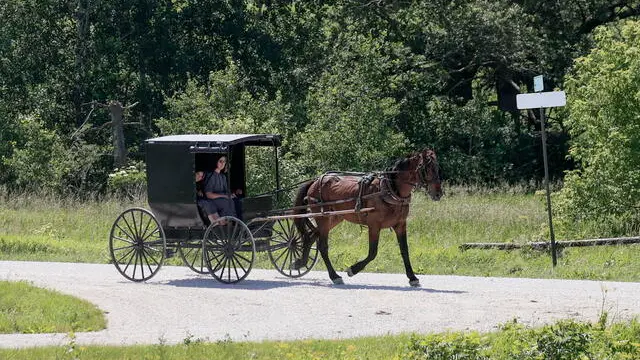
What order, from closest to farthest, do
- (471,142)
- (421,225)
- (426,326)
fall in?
(426,326)
(421,225)
(471,142)

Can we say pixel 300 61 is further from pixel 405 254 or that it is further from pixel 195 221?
pixel 405 254

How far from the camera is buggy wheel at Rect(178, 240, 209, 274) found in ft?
62.0

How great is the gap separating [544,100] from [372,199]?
10.6 feet

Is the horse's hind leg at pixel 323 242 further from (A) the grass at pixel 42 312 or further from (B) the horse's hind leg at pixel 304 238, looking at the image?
(A) the grass at pixel 42 312

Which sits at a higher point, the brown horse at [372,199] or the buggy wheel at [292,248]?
the brown horse at [372,199]

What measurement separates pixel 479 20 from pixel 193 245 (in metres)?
23.9

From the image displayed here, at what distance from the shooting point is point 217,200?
1864 cm

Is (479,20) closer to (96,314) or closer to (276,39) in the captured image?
(276,39)

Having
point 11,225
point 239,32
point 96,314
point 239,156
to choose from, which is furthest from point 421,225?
point 239,32

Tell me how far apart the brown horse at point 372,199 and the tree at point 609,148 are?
650cm

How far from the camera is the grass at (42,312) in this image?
45.2ft

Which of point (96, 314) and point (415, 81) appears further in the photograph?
point (415, 81)

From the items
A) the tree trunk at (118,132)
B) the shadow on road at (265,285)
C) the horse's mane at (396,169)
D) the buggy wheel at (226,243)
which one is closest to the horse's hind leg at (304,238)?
the shadow on road at (265,285)

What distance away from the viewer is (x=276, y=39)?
43844 millimetres
